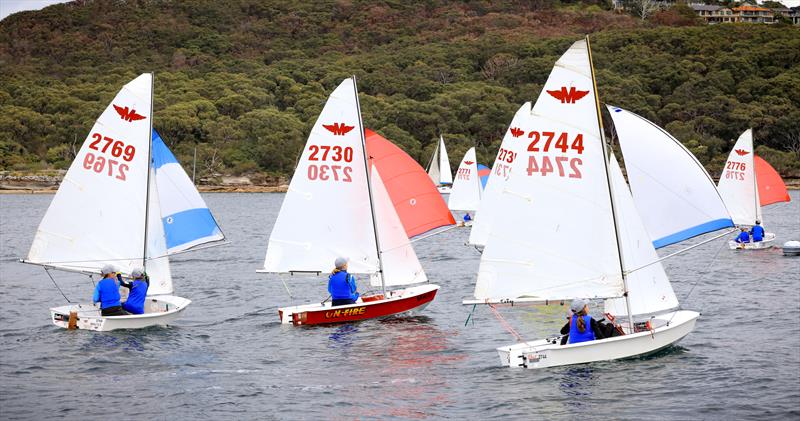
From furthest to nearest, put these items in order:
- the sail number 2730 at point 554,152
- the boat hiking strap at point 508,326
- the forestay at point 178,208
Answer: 1. the forestay at point 178,208
2. the boat hiking strap at point 508,326
3. the sail number 2730 at point 554,152

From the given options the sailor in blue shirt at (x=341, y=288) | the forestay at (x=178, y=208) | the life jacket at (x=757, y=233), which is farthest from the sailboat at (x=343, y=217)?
the life jacket at (x=757, y=233)

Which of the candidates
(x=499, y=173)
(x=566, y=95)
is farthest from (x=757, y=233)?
(x=566, y=95)

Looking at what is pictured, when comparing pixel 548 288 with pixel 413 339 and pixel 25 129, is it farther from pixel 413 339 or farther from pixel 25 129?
pixel 25 129

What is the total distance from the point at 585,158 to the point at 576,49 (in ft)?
6.58

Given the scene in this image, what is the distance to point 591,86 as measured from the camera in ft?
60.2

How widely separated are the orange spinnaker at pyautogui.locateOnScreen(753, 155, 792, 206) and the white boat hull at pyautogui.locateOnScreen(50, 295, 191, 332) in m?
35.3

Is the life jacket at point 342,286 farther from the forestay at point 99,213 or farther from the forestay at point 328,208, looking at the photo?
the forestay at point 99,213

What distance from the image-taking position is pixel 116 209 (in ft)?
82.6

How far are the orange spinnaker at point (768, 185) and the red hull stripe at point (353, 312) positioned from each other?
3173cm

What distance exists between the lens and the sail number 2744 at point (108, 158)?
2491 cm

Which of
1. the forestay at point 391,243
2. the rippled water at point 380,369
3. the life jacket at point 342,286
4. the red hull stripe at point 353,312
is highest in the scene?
the forestay at point 391,243

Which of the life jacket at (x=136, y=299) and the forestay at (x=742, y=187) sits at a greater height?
the forestay at (x=742, y=187)

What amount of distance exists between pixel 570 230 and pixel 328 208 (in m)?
8.57

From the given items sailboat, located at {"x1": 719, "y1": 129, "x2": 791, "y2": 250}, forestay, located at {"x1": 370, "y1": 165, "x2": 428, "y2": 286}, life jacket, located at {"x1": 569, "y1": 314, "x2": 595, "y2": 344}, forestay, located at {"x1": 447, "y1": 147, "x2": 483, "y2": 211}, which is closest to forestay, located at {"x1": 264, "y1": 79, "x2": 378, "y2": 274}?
forestay, located at {"x1": 370, "y1": 165, "x2": 428, "y2": 286}
